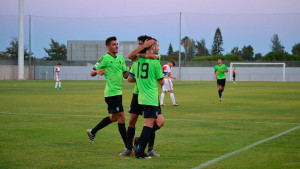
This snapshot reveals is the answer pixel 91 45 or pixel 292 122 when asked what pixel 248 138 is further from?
pixel 91 45

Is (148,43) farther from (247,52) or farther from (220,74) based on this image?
(247,52)

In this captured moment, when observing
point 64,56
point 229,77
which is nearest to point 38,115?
point 229,77

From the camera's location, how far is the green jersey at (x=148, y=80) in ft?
22.9

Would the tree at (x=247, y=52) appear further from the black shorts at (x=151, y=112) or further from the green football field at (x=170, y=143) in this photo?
the black shorts at (x=151, y=112)

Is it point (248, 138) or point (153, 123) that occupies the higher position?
point (153, 123)

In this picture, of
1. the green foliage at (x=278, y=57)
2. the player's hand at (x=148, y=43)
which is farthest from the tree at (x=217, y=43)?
the player's hand at (x=148, y=43)

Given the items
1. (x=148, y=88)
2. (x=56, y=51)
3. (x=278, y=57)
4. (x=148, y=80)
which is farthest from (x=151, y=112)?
(x=56, y=51)

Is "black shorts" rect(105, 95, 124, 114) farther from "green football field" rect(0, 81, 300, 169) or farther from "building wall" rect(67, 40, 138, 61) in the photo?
"building wall" rect(67, 40, 138, 61)

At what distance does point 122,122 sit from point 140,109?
2.08 feet

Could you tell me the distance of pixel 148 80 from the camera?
7016 millimetres

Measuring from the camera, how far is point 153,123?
7266 mm

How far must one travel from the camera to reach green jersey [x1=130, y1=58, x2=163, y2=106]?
22.9ft

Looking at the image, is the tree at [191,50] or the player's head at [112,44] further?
the tree at [191,50]

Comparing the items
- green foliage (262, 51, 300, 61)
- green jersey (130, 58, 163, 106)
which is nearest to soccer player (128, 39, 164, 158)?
green jersey (130, 58, 163, 106)
